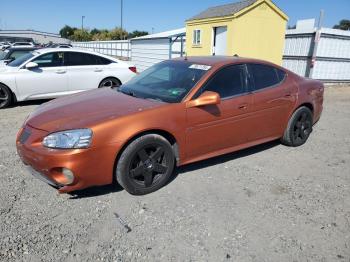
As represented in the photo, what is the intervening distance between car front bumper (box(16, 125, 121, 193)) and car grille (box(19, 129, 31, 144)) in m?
0.02

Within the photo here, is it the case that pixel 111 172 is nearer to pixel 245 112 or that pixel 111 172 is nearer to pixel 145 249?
pixel 145 249

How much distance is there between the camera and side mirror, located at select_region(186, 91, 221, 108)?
12.6ft

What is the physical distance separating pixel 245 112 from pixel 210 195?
131 cm

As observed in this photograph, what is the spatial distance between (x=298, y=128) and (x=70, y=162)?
381 centimetres

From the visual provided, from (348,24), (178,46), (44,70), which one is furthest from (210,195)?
(348,24)

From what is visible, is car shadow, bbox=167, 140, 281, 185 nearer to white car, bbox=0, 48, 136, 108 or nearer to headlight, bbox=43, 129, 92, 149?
headlight, bbox=43, 129, 92, 149

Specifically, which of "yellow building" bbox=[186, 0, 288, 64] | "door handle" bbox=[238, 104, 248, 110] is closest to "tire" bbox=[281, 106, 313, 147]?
"door handle" bbox=[238, 104, 248, 110]

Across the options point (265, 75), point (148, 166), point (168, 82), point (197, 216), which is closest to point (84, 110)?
point (148, 166)

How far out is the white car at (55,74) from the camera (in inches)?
312

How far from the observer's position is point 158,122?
Result: 3.67 m

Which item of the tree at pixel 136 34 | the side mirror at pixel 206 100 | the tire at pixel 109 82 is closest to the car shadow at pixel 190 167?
the side mirror at pixel 206 100

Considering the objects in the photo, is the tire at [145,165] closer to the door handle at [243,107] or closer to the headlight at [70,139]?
the headlight at [70,139]

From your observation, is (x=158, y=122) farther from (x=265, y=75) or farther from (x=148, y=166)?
(x=265, y=75)

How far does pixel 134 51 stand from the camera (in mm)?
19609
